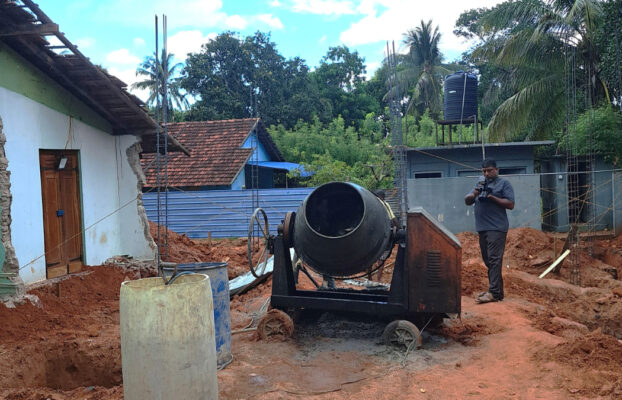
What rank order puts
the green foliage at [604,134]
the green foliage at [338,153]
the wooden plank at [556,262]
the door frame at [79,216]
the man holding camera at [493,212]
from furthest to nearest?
the green foliage at [338,153], the green foliage at [604,134], the wooden plank at [556,262], the door frame at [79,216], the man holding camera at [493,212]

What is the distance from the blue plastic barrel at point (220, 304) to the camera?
4.80 meters

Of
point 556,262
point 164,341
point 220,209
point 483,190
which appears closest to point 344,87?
point 220,209

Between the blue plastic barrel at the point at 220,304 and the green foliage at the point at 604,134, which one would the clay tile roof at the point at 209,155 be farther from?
the blue plastic barrel at the point at 220,304

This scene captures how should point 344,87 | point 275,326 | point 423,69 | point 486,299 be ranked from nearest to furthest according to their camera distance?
point 275,326, point 486,299, point 423,69, point 344,87

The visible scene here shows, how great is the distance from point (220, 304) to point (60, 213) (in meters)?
4.41

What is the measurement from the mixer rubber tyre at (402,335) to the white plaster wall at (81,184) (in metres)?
5.00

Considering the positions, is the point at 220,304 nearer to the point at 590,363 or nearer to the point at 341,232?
the point at 341,232

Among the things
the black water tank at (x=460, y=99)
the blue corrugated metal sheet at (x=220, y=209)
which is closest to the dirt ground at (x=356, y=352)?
the blue corrugated metal sheet at (x=220, y=209)

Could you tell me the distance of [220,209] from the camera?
16875 mm

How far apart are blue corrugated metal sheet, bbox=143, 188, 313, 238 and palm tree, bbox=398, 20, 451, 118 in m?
15.8

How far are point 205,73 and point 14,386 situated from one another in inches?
976

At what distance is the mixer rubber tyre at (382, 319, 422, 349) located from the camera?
17.1ft

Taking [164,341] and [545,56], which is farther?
Answer: [545,56]

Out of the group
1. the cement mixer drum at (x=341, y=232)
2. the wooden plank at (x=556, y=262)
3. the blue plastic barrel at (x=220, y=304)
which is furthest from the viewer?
the wooden plank at (x=556, y=262)
